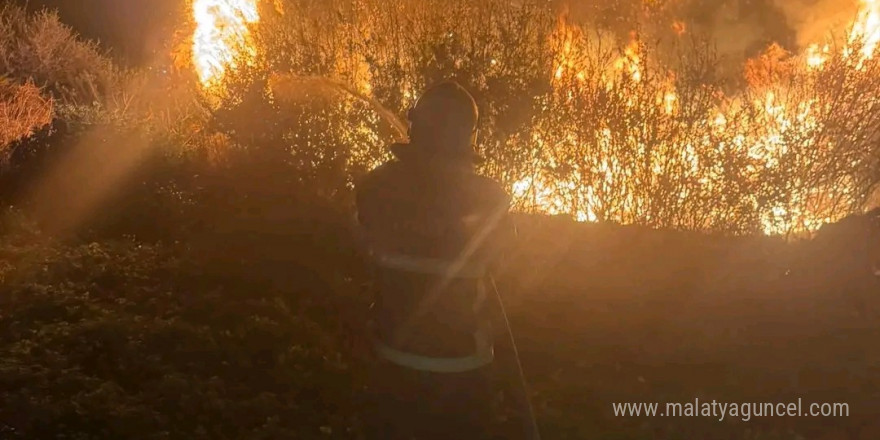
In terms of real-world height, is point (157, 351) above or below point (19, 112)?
below

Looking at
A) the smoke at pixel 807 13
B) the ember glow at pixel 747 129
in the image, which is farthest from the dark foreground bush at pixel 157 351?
the smoke at pixel 807 13

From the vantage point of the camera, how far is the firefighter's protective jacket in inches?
99.9

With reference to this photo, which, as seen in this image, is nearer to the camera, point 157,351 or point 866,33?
point 157,351

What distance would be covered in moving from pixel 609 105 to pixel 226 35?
4.51m

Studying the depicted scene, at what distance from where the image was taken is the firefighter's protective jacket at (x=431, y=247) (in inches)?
99.9

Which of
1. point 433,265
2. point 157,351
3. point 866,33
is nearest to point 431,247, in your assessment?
point 433,265

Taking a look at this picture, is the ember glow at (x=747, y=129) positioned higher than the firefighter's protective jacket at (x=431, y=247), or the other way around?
the ember glow at (x=747, y=129)

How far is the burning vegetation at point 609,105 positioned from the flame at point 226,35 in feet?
0.11

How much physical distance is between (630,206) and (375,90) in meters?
3.17

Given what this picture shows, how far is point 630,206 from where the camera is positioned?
8391 millimetres

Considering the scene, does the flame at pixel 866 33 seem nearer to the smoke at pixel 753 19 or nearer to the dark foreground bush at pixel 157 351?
the dark foreground bush at pixel 157 351

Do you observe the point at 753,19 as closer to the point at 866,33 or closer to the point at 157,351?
the point at 866,33

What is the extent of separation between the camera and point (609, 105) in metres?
7.95

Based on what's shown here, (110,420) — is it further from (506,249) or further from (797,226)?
(797,226)
